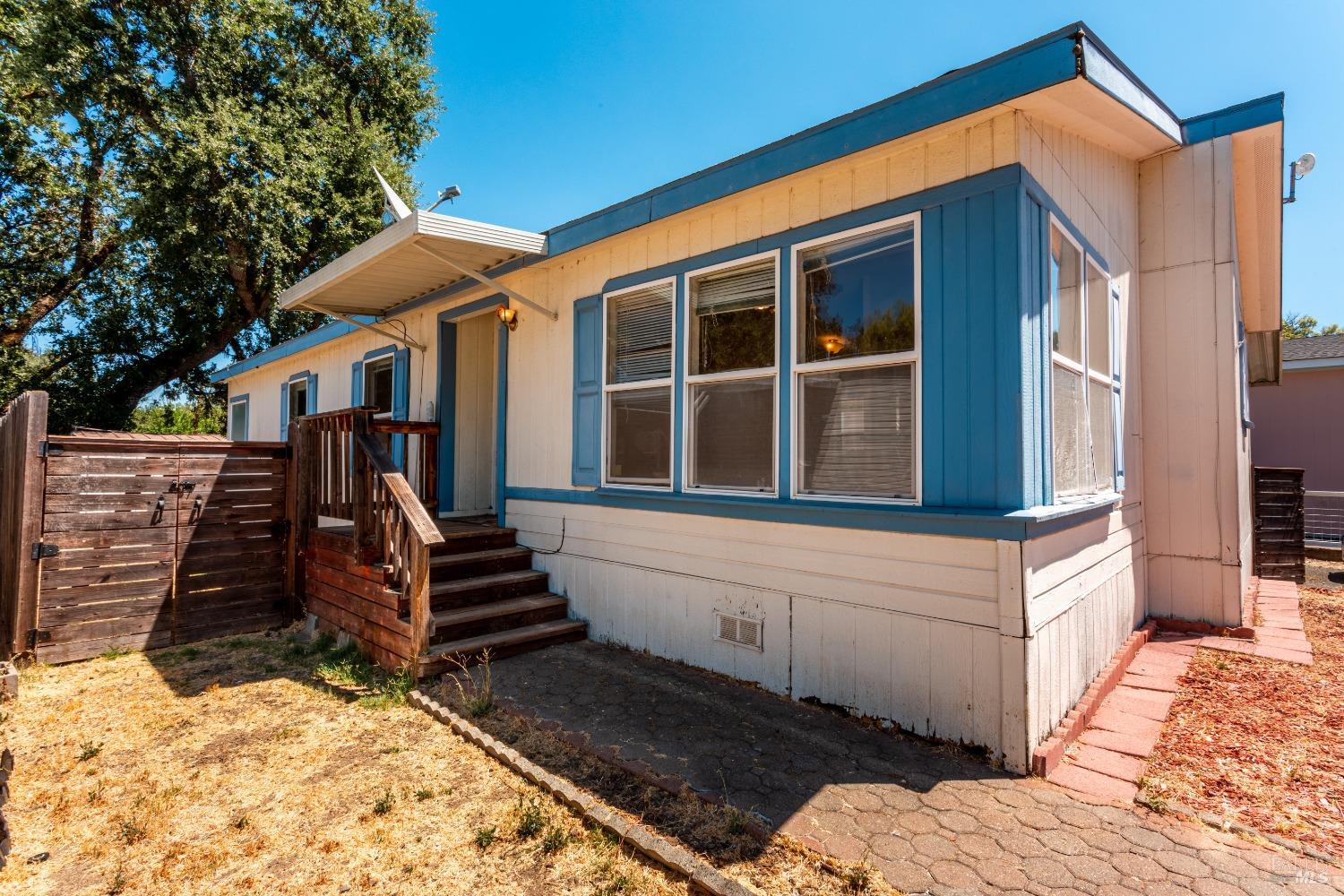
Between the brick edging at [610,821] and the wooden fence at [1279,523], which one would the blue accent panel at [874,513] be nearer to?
the brick edging at [610,821]

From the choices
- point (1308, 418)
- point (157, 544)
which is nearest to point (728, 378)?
point (157, 544)

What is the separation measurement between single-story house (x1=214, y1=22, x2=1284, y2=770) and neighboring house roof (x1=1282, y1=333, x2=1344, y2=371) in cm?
728

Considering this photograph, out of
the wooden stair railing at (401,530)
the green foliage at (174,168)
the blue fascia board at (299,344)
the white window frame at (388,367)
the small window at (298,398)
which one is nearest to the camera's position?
the wooden stair railing at (401,530)

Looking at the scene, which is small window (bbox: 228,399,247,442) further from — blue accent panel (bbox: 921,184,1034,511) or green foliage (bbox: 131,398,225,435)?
blue accent panel (bbox: 921,184,1034,511)

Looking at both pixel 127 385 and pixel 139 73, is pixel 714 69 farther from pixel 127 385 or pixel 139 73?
pixel 127 385

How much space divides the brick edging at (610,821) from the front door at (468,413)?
3444mm

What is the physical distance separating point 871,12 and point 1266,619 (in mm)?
6419

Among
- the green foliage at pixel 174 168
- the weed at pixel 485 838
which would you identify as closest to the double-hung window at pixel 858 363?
the weed at pixel 485 838

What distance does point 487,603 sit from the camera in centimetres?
477

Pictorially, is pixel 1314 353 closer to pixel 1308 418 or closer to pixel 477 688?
pixel 1308 418

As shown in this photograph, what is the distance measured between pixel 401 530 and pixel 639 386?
6.04 feet

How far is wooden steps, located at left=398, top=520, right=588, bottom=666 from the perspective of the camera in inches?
167

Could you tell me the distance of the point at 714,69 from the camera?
8.88m

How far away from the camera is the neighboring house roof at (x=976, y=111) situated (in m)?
2.69
